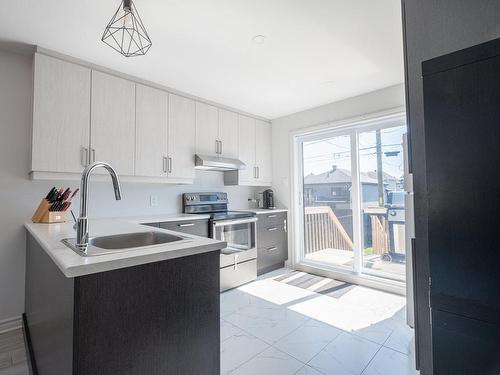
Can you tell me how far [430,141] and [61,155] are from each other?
260 cm

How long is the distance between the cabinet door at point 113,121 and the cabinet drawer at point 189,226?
0.66 meters

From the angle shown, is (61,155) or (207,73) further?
(207,73)

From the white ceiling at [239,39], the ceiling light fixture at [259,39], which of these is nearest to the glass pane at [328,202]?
the white ceiling at [239,39]

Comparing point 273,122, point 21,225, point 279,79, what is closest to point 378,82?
point 279,79

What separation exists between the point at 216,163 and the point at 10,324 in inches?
96.3

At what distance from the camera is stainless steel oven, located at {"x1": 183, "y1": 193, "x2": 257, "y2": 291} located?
301 centimetres

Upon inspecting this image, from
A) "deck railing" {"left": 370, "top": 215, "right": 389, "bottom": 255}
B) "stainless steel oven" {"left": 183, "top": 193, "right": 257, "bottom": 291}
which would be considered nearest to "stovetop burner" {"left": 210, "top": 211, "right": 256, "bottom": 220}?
"stainless steel oven" {"left": 183, "top": 193, "right": 257, "bottom": 291}

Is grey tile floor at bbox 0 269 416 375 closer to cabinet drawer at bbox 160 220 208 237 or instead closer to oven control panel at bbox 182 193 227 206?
cabinet drawer at bbox 160 220 208 237

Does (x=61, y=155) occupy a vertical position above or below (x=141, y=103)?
below

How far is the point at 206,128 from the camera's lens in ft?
10.9

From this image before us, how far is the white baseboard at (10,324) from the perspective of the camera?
2.18m

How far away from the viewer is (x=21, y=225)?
89.9 inches

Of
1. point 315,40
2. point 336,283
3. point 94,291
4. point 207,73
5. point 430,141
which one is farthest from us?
point 336,283

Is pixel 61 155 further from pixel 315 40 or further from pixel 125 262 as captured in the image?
pixel 315 40
